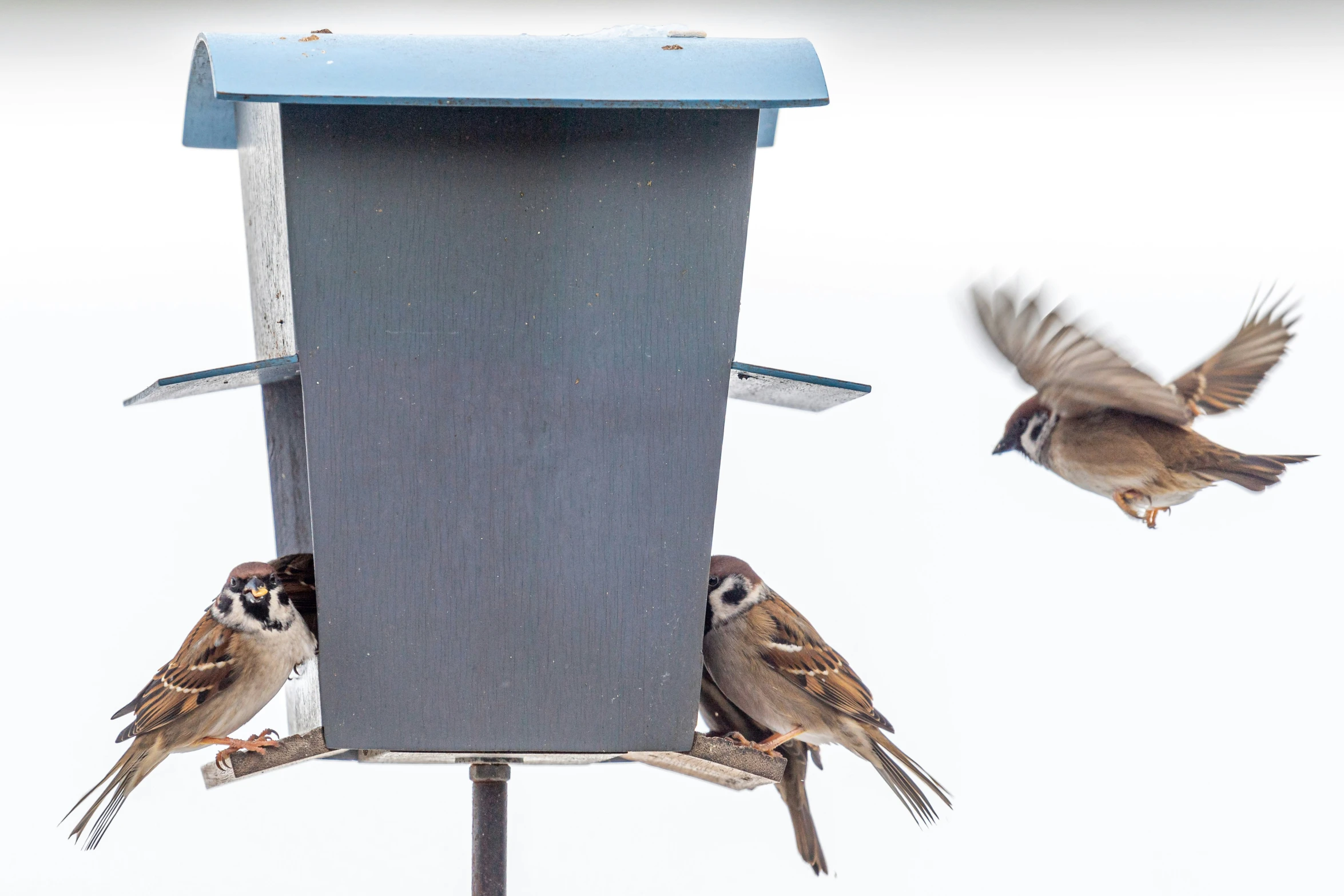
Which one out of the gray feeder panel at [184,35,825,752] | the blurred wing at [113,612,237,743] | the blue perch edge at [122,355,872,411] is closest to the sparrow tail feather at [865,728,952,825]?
the gray feeder panel at [184,35,825,752]

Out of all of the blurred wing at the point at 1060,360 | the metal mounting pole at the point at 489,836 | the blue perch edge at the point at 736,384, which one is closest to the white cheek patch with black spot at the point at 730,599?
the blue perch edge at the point at 736,384

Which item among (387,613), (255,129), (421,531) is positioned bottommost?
(387,613)

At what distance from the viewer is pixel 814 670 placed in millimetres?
1948

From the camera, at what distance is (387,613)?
5.46ft

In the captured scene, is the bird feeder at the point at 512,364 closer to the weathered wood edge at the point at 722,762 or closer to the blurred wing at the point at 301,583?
the weathered wood edge at the point at 722,762

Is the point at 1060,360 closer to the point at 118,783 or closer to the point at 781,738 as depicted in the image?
the point at 781,738

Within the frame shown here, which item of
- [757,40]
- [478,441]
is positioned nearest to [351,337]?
[478,441]

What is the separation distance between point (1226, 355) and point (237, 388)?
1448mm

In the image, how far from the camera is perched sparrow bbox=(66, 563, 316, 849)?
1746mm

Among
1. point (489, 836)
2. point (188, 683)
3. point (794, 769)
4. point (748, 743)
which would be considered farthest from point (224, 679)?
point (794, 769)

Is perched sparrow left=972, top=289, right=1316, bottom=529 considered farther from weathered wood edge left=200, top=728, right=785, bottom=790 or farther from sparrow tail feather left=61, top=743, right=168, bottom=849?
sparrow tail feather left=61, top=743, right=168, bottom=849

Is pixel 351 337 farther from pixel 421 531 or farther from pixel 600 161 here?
pixel 600 161

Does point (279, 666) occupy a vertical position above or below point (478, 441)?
below

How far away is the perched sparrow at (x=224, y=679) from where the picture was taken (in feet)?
5.73
